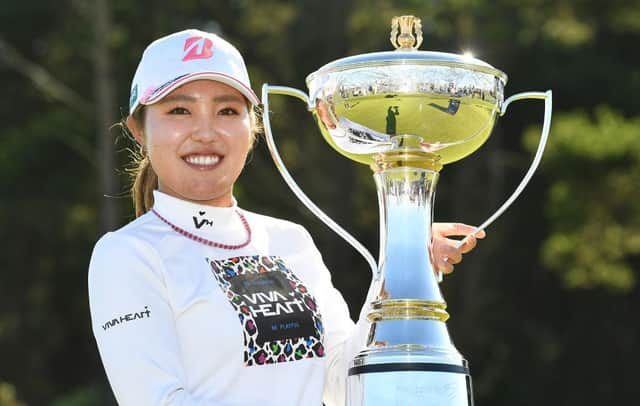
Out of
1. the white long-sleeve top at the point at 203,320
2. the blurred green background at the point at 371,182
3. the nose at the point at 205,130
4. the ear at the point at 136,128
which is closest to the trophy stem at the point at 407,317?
the white long-sleeve top at the point at 203,320

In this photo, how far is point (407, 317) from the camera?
1.55m

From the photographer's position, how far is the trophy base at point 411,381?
1497 mm

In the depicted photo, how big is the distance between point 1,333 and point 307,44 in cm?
316

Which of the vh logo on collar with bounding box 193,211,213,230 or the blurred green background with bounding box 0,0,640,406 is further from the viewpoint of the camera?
the blurred green background with bounding box 0,0,640,406

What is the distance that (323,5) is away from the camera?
30.6 ft

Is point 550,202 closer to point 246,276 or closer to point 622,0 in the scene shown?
point 622,0

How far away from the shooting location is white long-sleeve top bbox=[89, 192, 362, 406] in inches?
61.7

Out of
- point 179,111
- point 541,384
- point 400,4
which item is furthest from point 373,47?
point 179,111

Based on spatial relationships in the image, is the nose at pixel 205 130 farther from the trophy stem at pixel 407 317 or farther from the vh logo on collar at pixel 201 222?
the trophy stem at pixel 407 317

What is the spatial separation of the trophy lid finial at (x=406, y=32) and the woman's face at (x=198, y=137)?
0.78 ft

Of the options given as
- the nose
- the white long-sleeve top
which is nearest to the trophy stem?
the white long-sleeve top

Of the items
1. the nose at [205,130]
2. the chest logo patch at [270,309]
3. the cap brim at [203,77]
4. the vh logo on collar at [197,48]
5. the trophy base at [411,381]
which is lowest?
the trophy base at [411,381]

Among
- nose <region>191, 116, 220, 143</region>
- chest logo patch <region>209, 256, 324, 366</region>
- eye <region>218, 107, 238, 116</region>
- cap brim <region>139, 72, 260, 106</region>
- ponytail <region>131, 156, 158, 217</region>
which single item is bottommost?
chest logo patch <region>209, 256, 324, 366</region>

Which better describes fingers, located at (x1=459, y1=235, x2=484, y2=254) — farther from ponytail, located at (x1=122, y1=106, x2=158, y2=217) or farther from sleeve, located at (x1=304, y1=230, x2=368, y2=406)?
ponytail, located at (x1=122, y1=106, x2=158, y2=217)
